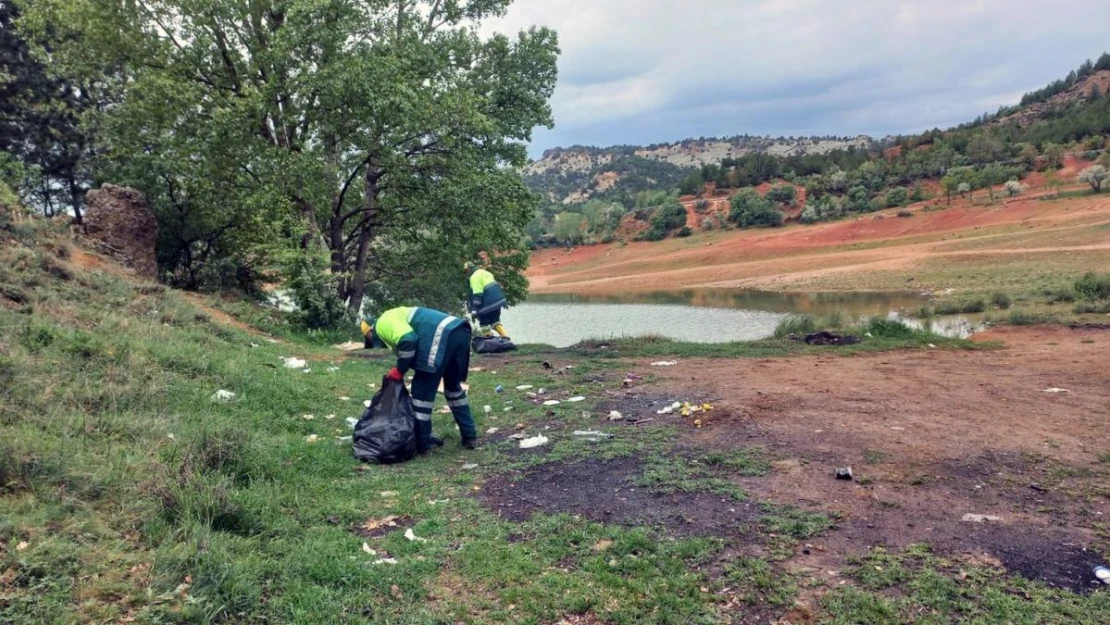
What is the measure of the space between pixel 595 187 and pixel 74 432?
111 m

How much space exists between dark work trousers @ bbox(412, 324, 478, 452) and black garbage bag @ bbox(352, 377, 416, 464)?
0.12 m

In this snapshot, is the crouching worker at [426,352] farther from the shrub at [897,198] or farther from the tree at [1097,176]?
the shrub at [897,198]

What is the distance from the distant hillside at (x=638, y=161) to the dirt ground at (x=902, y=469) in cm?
9164

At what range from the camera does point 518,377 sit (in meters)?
10.5

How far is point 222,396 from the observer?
22.7ft

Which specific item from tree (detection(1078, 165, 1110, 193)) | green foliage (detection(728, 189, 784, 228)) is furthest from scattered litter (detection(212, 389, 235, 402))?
green foliage (detection(728, 189, 784, 228))

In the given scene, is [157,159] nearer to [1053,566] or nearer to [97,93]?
[97,93]

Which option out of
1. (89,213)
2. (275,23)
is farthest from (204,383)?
(275,23)

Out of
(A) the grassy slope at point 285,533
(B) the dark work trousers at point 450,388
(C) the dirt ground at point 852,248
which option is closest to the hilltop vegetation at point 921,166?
(C) the dirt ground at point 852,248

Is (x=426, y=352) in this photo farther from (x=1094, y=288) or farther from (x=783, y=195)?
(x=783, y=195)

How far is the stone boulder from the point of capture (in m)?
14.1

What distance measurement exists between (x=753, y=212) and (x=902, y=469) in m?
60.1

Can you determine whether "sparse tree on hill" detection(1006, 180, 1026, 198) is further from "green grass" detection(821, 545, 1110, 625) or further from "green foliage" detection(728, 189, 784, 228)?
"green grass" detection(821, 545, 1110, 625)

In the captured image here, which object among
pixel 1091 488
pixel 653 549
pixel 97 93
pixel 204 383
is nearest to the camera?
pixel 653 549
